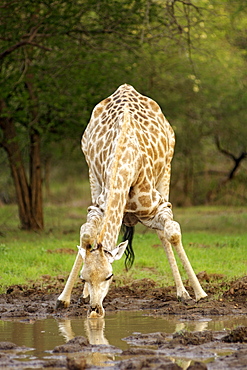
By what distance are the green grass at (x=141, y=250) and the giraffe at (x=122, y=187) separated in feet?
4.71

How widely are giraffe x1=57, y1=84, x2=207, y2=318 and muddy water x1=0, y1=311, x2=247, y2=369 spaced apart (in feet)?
0.93

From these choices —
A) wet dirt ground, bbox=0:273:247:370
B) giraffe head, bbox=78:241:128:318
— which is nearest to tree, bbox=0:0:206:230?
wet dirt ground, bbox=0:273:247:370

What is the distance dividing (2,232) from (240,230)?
544 centimetres

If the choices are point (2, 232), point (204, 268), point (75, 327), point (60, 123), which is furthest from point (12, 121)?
point (75, 327)

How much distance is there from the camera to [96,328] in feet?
19.9

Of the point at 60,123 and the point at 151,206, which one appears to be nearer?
the point at 151,206

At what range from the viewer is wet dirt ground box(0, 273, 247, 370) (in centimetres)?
462

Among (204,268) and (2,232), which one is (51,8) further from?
(204,268)

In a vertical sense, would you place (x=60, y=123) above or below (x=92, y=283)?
below

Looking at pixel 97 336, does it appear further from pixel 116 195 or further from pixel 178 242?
pixel 178 242

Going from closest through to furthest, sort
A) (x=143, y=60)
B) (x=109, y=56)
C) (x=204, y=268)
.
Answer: (x=204, y=268) < (x=109, y=56) < (x=143, y=60)

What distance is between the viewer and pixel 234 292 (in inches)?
299

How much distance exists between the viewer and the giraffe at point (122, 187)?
5.94 metres

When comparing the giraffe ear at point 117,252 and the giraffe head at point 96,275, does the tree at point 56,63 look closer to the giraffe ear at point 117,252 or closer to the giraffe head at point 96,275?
the giraffe ear at point 117,252
